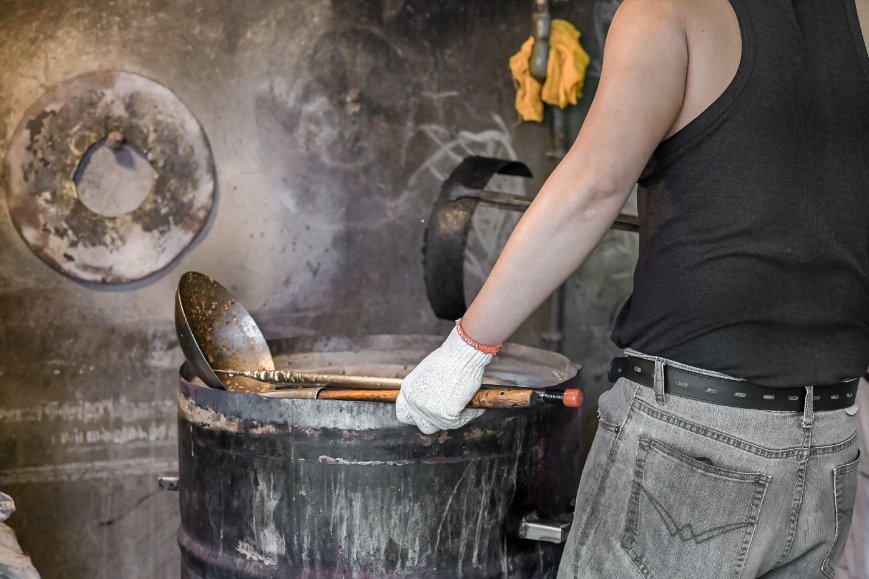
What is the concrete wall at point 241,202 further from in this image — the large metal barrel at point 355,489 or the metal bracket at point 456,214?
the large metal barrel at point 355,489

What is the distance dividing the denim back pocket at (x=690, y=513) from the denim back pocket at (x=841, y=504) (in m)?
0.21

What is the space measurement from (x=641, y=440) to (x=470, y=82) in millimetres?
2411

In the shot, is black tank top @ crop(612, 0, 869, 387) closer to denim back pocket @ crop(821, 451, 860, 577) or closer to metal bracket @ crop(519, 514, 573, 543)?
denim back pocket @ crop(821, 451, 860, 577)

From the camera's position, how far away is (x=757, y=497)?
1.53m

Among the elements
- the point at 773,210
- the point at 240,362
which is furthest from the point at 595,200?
the point at 240,362

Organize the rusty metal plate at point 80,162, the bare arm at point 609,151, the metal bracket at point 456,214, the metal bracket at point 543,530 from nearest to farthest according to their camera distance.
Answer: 1. the bare arm at point 609,151
2. the metal bracket at point 543,530
3. the metal bracket at point 456,214
4. the rusty metal plate at point 80,162

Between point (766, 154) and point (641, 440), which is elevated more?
point (766, 154)

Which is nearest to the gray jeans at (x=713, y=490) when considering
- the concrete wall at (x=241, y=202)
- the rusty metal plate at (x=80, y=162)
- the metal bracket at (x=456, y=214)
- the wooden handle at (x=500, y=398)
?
the wooden handle at (x=500, y=398)

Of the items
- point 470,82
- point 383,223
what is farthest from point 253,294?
point 470,82

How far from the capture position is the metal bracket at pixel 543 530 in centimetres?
212

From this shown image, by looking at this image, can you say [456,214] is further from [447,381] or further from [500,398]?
[447,381]

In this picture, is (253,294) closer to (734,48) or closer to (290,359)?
(290,359)

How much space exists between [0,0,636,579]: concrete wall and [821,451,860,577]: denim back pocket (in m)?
2.18

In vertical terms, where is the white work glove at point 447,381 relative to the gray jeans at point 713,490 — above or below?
above
